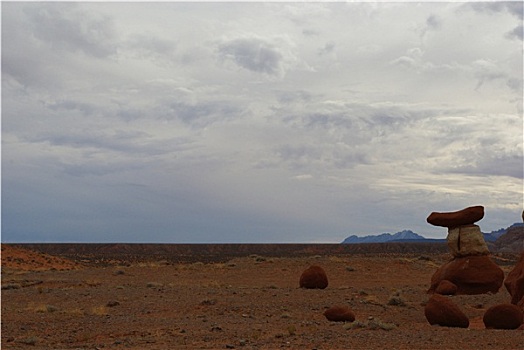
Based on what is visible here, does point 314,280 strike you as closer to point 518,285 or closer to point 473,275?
point 473,275

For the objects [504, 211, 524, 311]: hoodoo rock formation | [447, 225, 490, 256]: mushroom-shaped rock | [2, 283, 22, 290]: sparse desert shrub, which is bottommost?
[2, 283, 22, 290]: sparse desert shrub

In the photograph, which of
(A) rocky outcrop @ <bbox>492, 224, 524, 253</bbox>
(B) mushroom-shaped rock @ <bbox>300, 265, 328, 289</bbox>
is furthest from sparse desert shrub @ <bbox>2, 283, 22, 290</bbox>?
(A) rocky outcrop @ <bbox>492, 224, 524, 253</bbox>

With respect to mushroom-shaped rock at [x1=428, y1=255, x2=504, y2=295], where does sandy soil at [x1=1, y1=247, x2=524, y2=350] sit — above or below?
below

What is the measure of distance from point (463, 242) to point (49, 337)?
736 inches

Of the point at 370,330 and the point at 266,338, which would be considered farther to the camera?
the point at 370,330

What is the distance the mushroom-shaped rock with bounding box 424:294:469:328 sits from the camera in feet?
54.3

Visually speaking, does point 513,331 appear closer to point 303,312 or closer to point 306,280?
point 303,312

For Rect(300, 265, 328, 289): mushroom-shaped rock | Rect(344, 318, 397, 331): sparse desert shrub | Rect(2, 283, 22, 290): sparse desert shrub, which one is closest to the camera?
Rect(344, 318, 397, 331): sparse desert shrub

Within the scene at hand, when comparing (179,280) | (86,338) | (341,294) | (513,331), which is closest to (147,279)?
(179,280)

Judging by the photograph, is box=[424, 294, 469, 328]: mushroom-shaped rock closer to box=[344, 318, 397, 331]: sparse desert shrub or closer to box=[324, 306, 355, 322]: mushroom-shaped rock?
box=[344, 318, 397, 331]: sparse desert shrub

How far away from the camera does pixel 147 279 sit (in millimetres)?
35531

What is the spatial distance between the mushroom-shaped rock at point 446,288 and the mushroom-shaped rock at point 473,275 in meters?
0.46

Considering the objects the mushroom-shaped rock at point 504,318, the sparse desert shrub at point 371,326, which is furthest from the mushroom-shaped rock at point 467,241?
the sparse desert shrub at point 371,326

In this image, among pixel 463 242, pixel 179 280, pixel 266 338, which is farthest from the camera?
pixel 179 280
